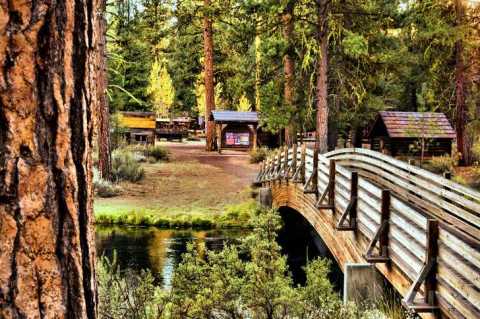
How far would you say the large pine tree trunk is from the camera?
173cm

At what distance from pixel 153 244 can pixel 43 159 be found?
1365cm

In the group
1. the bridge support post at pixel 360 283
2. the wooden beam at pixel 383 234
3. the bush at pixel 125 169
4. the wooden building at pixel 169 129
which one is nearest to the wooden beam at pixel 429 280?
the wooden beam at pixel 383 234

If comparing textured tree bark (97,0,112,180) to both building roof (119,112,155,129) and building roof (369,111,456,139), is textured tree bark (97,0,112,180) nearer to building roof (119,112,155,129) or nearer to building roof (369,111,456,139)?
building roof (369,111,456,139)

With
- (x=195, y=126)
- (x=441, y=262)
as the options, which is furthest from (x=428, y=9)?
(x=195, y=126)

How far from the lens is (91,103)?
1.98 meters

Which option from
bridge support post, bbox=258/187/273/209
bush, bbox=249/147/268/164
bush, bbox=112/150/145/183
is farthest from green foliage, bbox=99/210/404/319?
bush, bbox=249/147/268/164

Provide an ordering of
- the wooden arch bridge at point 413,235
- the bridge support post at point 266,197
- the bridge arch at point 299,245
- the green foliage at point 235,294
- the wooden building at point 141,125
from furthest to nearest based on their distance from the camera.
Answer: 1. the wooden building at point 141,125
2. the bridge support post at point 266,197
3. the bridge arch at point 299,245
4. the wooden arch bridge at point 413,235
5. the green foliage at point 235,294

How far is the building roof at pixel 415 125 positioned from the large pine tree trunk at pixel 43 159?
22.9m

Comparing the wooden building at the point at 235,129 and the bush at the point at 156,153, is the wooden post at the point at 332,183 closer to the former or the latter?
the bush at the point at 156,153

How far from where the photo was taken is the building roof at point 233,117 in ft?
111

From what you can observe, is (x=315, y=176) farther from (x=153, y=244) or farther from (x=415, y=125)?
(x=415, y=125)

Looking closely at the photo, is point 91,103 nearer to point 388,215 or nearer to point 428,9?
point 388,215

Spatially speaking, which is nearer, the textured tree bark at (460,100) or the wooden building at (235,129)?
the textured tree bark at (460,100)

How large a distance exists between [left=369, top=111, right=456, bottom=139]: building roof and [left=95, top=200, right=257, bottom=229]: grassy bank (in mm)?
9138
